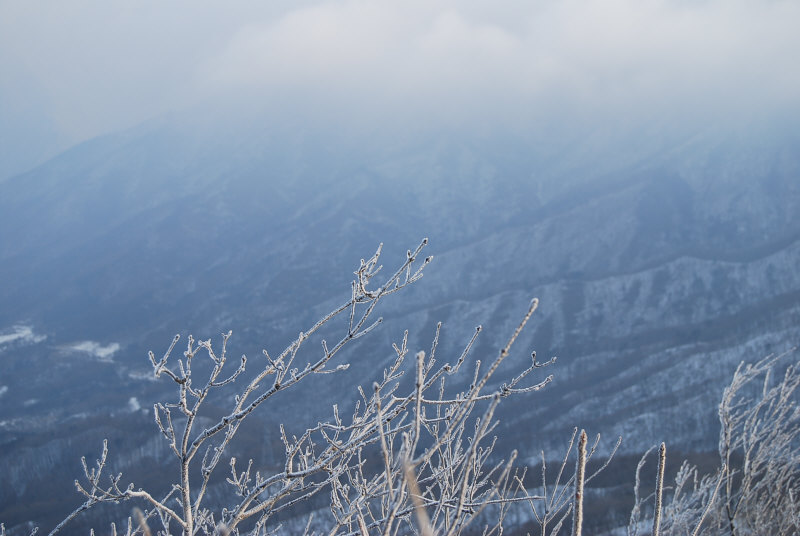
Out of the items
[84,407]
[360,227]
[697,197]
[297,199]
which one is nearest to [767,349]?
[697,197]

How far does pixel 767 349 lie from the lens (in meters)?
72.6

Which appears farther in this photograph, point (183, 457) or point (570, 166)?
point (570, 166)

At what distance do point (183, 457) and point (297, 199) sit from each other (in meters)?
200

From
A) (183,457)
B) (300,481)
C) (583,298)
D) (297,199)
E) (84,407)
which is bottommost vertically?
(583,298)

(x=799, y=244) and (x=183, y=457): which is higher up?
(x=183, y=457)

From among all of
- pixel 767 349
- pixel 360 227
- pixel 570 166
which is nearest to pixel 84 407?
pixel 360 227

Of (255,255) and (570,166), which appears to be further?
(570,166)

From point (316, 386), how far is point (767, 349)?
215 feet

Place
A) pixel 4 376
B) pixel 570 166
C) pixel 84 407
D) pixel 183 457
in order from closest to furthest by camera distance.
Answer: pixel 183 457 < pixel 84 407 < pixel 4 376 < pixel 570 166

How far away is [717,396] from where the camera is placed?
2596 inches

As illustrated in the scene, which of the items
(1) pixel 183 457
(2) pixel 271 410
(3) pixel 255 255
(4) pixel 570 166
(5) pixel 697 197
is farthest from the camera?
(4) pixel 570 166

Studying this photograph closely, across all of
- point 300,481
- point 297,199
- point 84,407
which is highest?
point 300,481

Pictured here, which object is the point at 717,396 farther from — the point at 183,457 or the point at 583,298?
the point at 183,457

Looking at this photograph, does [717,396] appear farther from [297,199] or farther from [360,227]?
[297,199]
